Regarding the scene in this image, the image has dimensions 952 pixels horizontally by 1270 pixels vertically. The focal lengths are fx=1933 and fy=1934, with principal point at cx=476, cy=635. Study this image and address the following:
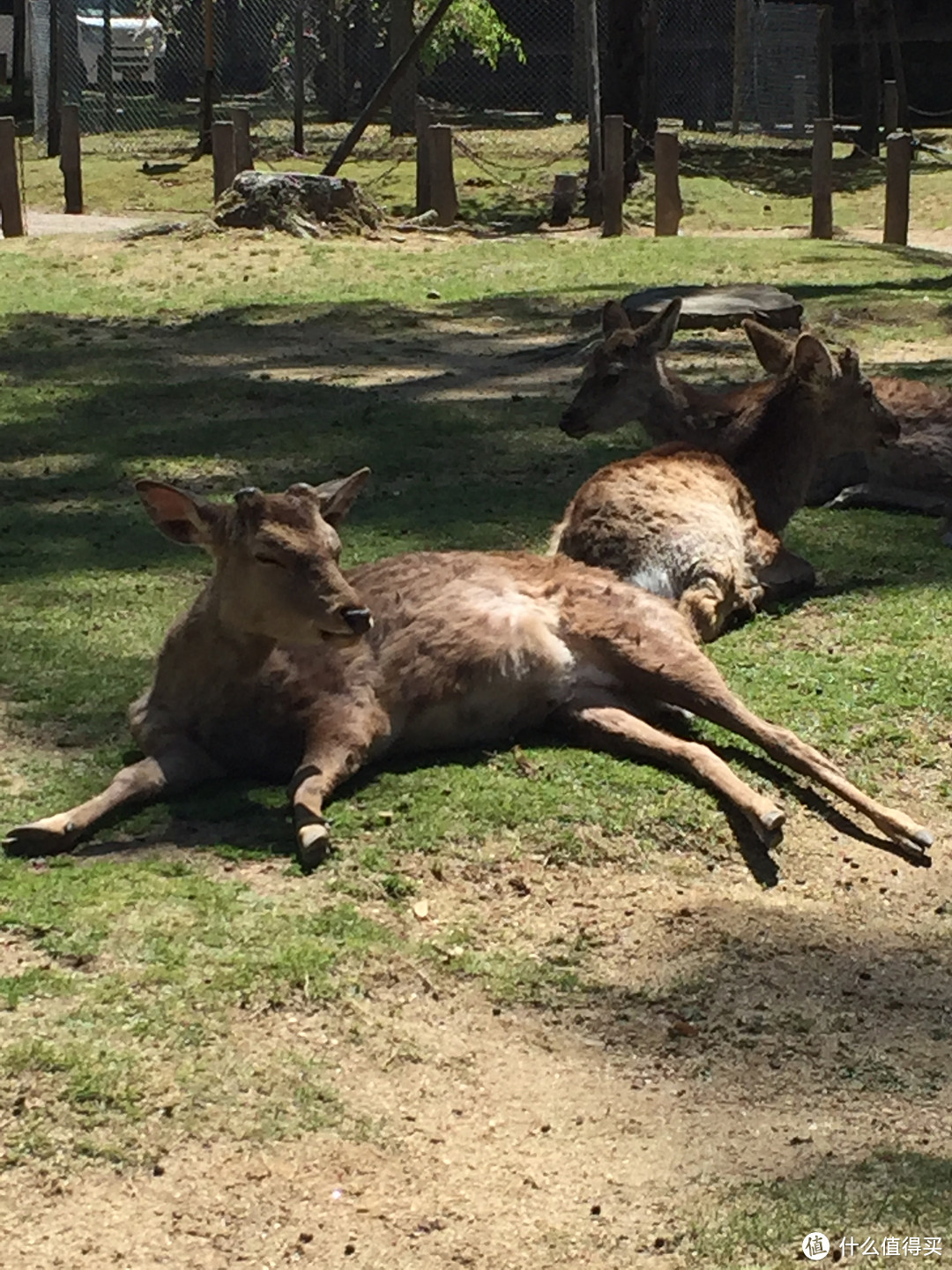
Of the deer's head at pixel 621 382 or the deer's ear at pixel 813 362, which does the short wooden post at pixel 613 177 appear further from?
the deer's ear at pixel 813 362

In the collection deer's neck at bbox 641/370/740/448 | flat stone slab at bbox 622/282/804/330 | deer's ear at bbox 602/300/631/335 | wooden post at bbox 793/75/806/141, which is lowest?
deer's neck at bbox 641/370/740/448

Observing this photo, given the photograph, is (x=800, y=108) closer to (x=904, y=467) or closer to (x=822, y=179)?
(x=822, y=179)

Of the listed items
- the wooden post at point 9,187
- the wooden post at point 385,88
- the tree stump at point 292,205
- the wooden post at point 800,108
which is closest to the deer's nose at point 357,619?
the tree stump at point 292,205

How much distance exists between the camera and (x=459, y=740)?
5.75 meters

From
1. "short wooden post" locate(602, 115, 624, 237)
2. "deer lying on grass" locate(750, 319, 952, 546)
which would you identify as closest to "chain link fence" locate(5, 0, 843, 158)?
"short wooden post" locate(602, 115, 624, 237)

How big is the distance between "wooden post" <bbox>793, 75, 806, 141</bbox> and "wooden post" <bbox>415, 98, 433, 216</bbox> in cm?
1114

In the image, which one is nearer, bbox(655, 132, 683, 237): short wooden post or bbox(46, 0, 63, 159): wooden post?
bbox(655, 132, 683, 237): short wooden post

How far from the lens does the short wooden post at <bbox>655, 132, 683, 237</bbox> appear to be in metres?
19.3

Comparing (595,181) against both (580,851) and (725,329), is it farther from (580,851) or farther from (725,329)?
(580,851)

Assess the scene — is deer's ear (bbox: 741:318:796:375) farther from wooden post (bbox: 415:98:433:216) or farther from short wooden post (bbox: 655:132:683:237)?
Result: wooden post (bbox: 415:98:433:216)

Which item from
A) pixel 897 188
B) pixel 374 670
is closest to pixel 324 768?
pixel 374 670

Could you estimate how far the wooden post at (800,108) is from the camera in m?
30.3

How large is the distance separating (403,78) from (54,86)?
4.90 metres

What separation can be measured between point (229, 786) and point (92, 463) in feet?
15.6
